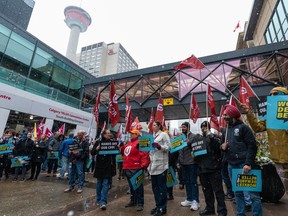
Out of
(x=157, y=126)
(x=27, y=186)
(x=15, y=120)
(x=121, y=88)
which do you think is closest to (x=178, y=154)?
(x=157, y=126)

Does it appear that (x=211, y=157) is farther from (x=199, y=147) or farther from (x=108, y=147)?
(x=108, y=147)

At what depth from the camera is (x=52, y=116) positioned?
15.9 meters

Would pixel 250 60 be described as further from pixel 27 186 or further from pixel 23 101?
pixel 23 101

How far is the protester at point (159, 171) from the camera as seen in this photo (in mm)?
3871

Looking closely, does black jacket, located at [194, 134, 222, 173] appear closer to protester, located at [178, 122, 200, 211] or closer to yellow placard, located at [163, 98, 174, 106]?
protester, located at [178, 122, 200, 211]

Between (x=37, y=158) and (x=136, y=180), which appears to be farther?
(x=37, y=158)

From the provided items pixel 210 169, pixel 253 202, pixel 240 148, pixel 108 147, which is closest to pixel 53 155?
pixel 108 147

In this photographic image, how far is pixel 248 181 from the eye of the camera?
2986mm

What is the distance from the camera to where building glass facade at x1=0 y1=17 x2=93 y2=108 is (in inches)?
575

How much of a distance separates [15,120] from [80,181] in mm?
10529

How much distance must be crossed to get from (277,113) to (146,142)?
101 inches

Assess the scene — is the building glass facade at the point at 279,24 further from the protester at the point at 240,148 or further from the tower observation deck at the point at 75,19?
the tower observation deck at the point at 75,19

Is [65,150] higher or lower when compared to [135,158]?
higher

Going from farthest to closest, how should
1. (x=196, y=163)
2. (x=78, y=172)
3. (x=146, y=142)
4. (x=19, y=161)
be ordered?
(x=19, y=161), (x=78, y=172), (x=196, y=163), (x=146, y=142)
